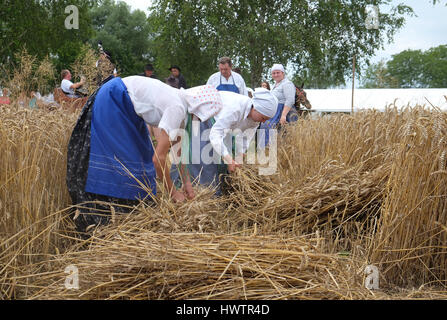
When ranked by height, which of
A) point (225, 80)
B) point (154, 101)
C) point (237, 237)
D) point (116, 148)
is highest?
point (225, 80)

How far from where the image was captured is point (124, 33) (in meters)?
39.2

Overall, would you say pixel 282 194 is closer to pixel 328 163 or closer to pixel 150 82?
pixel 328 163

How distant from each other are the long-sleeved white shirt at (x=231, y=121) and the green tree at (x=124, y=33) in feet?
106

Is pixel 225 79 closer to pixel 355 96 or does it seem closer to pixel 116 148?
pixel 116 148

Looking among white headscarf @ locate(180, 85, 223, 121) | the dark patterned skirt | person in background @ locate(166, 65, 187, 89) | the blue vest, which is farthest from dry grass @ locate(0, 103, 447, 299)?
person in background @ locate(166, 65, 187, 89)

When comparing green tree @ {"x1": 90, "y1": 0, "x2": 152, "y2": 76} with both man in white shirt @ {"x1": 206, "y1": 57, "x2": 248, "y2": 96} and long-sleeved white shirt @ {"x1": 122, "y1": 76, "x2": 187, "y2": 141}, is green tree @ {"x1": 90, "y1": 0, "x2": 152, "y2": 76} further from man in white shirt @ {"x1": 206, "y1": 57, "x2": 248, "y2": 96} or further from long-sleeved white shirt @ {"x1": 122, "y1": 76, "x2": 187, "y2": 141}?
long-sleeved white shirt @ {"x1": 122, "y1": 76, "x2": 187, "y2": 141}

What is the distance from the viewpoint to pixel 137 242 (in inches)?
77.2

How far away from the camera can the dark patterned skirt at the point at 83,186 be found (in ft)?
8.70

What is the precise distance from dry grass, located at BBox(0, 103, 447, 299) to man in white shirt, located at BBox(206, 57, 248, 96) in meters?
2.73

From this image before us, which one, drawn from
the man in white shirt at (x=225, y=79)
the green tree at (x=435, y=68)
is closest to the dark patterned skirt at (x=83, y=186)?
the man in white shirt at (x=225, y=79)

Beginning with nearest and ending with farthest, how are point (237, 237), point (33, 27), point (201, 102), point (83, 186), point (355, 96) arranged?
point (237, 237)
point (83, 186)
point (201, 102)
point (33, 27)
point (355, 96)

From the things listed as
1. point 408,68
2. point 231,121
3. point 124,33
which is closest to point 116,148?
point 231,121

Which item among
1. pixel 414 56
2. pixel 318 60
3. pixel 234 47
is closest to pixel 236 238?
pixel 234 47

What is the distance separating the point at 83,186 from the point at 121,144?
A: 297 millimetres
